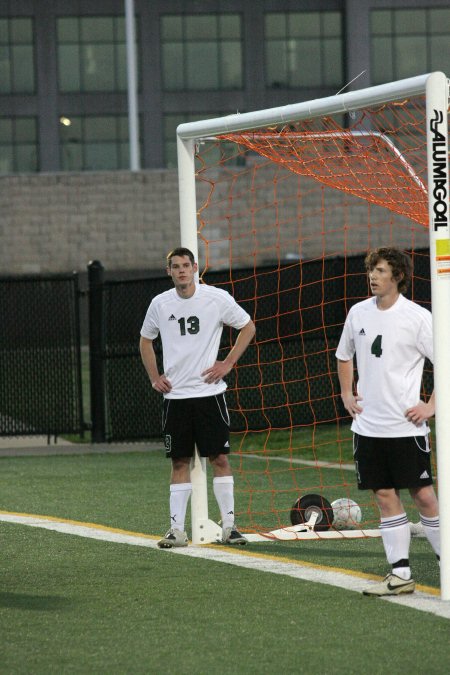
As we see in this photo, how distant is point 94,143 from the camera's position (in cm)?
6066

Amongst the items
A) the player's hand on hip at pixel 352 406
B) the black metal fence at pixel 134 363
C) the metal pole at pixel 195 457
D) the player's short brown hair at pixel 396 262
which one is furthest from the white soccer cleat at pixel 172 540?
the black metal fence at pixel 134 363

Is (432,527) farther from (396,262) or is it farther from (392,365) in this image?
(396,262)

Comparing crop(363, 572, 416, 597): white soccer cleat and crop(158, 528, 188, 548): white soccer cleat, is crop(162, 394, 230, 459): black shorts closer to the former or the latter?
crop(158, 528, 188, 548): white soccer cleat

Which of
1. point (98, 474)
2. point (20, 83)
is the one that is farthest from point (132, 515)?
point (20, 83)

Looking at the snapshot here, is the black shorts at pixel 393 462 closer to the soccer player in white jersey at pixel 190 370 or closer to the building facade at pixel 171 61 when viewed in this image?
the soccer player in white jersey at pixel 190 370

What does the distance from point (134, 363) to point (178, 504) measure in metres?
7.79

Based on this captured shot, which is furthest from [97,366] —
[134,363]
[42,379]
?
[42,379]

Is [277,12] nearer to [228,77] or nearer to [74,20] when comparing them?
[228,77]

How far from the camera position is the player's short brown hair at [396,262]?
23.0ft

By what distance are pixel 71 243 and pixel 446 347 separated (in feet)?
107

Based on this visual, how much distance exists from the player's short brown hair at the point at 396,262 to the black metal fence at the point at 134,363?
354 inches

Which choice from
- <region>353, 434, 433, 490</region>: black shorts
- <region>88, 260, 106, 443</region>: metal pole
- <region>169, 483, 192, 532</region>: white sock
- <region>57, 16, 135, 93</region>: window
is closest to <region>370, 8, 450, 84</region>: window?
<region>57, 16, 135, 93</region>: window

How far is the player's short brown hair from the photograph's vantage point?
23.0 feet

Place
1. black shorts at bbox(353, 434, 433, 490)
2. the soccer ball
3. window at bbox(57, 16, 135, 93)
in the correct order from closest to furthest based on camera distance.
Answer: black shorts at bbox(353, 434, 433, 490), the soccer ball, window at bbox(57, 16, 135, 93)
